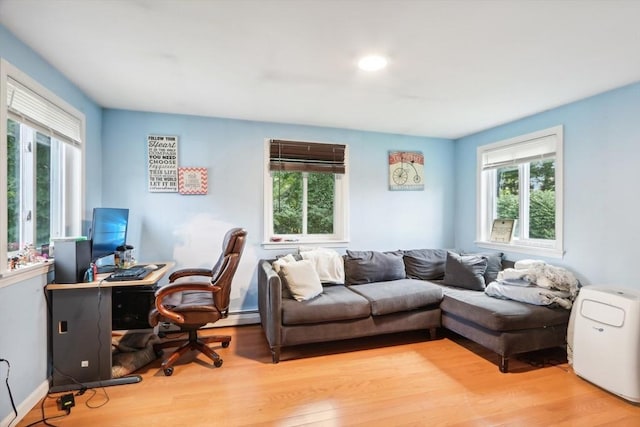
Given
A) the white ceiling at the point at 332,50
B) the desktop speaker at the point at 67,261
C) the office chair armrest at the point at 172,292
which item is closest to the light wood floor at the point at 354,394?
the office chair armrest at the point at 172,292

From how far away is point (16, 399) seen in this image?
1816 mm

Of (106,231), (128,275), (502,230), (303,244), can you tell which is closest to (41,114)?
(106,231)

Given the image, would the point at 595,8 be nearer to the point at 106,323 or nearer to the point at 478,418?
the point at 478,418

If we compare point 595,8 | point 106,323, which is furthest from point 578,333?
point 106,323

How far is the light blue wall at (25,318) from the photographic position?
1.74 meters

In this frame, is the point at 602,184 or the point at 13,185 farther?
the point at 602,184

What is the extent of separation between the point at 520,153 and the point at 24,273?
4426 mm

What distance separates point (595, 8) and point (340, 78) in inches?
59.0

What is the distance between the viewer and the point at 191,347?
2.63 metres

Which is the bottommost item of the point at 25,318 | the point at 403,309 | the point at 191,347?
the point at 191,347

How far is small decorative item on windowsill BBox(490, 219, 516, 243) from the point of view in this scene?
355cm

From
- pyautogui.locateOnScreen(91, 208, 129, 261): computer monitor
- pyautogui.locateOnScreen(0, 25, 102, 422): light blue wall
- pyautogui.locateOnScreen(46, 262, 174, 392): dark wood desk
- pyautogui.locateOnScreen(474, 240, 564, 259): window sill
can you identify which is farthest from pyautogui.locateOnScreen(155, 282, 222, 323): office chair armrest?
pyautogui.locateOnScreen(474, 240, 564, 259): window sill

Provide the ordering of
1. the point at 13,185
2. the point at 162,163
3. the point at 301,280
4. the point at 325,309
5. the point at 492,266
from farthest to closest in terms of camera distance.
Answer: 1. the point at 492,266
2. the point at 162,163
3. the point at 301,280
4. the point at 325,309
5. the point at 13,185

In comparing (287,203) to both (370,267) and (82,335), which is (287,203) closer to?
(370,267)
